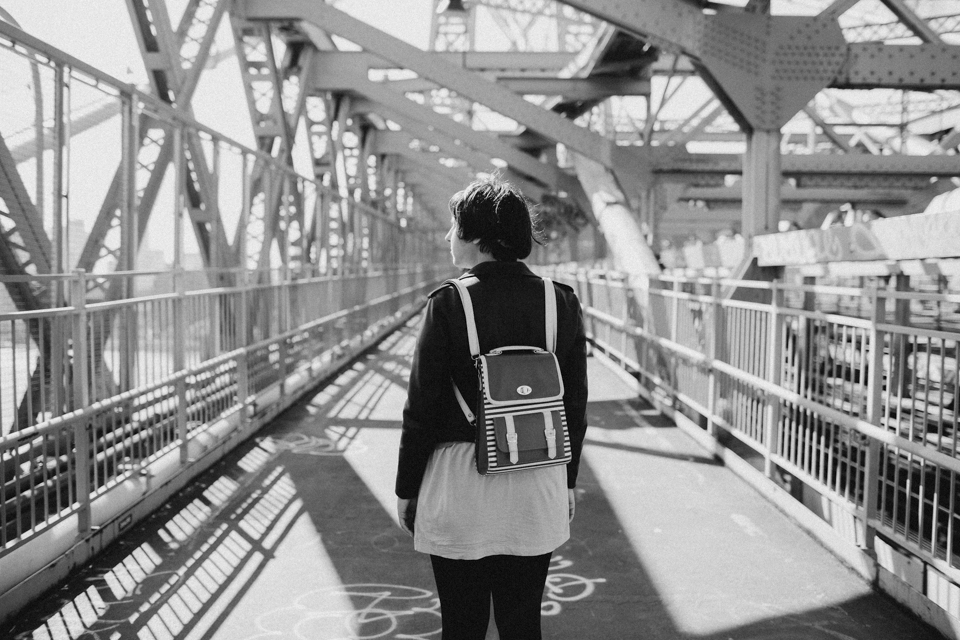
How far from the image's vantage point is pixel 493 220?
253cm

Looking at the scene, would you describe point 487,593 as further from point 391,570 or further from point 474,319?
point 391,570

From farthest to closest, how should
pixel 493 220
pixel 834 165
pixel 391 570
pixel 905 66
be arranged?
pixel 834 165
pixel 905 66
pixel 391 570
pixel 493 220

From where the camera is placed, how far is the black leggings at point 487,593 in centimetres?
248

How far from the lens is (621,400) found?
1052cm

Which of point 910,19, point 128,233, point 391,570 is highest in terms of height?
point 910,19

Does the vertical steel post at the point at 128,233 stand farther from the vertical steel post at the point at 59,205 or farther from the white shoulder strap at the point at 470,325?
the white shoulder strap at the point at 470,325

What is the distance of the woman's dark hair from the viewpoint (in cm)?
254

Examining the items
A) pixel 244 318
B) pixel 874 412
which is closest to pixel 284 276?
pixel 244 318

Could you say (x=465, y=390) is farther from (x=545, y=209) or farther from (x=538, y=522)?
(x=545, y=209)

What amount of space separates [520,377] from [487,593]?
2.12 feet

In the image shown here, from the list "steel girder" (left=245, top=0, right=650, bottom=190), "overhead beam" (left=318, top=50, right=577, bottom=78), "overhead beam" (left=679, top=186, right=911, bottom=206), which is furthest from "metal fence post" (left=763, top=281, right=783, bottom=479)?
"overhead beam" (left=679, top=186, right=911, bottom=206)

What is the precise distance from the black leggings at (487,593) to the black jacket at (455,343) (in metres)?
0.27

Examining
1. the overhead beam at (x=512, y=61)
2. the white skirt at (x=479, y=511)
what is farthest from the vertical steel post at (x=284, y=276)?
the overhead beam at (x=512, y=61)

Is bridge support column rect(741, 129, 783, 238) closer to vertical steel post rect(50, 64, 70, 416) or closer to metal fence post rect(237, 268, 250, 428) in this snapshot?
metal fence post rect(237, 268, 250, 428)
